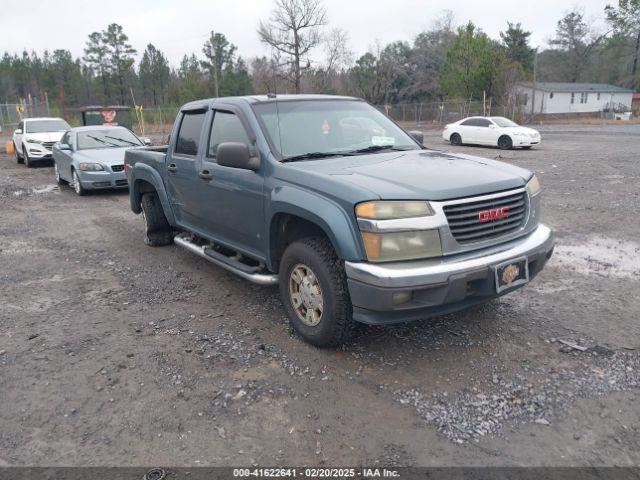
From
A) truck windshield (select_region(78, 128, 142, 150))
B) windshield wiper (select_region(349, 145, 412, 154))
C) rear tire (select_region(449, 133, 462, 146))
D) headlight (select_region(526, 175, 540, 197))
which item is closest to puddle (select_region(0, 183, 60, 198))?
truck windshield (select_region(78, 128, 142, 150))

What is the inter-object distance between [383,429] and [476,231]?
1484 mm

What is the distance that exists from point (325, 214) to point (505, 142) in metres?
19.0

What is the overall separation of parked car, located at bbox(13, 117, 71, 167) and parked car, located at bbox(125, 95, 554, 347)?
13227 mm

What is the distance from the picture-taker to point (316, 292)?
384 cm

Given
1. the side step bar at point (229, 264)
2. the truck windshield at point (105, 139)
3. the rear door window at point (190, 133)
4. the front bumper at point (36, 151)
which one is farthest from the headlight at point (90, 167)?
the front bumper at point (36, 151)

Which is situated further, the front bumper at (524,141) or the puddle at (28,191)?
the front bumper at (524,141)

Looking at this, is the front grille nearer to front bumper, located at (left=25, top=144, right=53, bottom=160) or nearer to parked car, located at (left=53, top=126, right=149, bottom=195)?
parked car, located at (left=53, top=126, right=149, bottom=195)

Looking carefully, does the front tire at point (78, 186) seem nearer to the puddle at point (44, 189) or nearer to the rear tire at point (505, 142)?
the puddle at point (44, 189)

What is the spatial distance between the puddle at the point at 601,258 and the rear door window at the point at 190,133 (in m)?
4.21

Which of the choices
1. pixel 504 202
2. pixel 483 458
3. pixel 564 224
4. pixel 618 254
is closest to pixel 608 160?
pixel 564 224

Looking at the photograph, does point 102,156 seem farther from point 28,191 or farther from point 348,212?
point 348,212

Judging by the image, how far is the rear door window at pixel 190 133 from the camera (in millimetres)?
5270

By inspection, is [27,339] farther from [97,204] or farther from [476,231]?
[97,204]

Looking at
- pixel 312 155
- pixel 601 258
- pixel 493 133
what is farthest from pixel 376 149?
pixel 493 133
